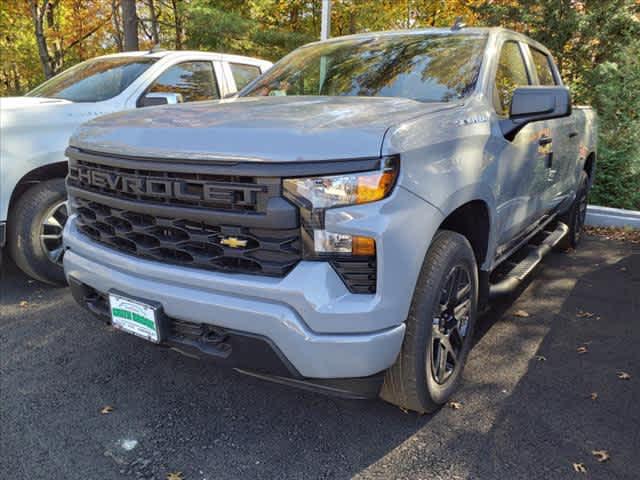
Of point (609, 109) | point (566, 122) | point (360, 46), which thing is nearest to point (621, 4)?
point (609, 109)

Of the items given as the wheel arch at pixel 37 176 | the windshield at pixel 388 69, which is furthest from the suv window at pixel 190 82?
the windshield at pixel 388 69

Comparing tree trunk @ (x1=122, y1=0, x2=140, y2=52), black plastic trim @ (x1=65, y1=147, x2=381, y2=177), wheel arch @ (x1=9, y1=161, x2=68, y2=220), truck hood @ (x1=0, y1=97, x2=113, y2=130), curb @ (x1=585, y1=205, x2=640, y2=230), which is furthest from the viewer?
tree trunk @ (x1=122, y1=0, x2=140, y2=52)

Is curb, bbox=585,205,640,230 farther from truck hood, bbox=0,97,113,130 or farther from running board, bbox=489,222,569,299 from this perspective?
truck hood, bbox=0,97,113,130

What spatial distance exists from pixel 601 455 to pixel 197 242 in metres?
1.97

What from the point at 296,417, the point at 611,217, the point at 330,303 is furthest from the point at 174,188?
the point at 611,217

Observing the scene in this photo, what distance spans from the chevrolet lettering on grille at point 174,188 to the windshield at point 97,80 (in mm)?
2512

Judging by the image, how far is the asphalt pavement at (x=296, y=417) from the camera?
2191 millimetres

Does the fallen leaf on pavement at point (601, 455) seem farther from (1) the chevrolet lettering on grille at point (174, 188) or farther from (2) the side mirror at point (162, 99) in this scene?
(2) the side mirror at point (162, 99)

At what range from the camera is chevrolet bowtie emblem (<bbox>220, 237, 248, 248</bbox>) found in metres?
1.95

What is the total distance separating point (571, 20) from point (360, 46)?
7179 millimetres

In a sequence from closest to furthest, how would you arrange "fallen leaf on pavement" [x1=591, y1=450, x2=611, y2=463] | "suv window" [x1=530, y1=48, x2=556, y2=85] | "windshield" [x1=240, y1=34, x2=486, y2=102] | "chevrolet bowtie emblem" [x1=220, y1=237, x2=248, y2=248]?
"chevrolet bowtie emblem" [x1=220, y1=237, x2=248, y2=248]
"fallen leaf on pavement" [x1=591, y1=450, x2=611, y2=463]
"windshield" [x1=240, y1=34, x2=486, y2=102]
"suv window" [x1=530, y1=48, x2=556, y2=85]

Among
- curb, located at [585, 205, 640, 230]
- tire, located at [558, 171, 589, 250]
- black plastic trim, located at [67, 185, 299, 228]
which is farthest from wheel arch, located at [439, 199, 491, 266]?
curb, located at [585, 205, 640, 230]

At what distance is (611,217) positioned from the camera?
645cm

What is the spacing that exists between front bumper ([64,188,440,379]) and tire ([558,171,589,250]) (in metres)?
3.61
